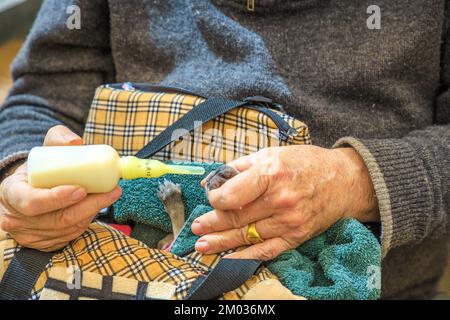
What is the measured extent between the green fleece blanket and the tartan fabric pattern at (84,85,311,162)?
5 cm

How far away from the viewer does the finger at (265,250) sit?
0.82 meters

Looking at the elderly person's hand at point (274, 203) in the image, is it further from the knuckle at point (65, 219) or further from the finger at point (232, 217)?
the knuckle at point (65, 219)

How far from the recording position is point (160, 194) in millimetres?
886

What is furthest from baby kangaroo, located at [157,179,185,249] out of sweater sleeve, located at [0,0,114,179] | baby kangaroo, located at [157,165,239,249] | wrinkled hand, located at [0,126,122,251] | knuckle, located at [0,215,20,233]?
sweater sleeve, located at [0,0,114,179]

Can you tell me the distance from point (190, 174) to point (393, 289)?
517mm

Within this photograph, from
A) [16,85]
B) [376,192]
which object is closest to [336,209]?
[376,192]

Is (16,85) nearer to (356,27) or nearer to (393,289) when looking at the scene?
(356,27)

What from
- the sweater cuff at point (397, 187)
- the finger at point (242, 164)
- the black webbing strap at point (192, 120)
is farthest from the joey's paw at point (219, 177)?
the sweater cuff at point (397, 187)

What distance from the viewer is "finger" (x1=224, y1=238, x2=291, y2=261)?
2.70 feet

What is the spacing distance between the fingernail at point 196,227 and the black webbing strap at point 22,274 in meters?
0.21

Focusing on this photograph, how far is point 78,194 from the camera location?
29.7 inches

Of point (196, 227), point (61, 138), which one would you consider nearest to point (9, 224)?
point (61, 138)

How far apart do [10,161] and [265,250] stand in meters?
0.46
